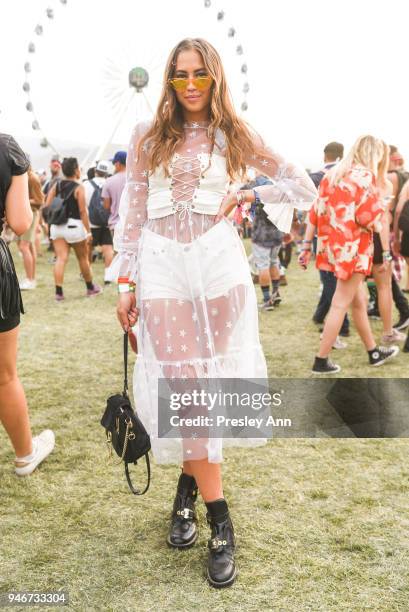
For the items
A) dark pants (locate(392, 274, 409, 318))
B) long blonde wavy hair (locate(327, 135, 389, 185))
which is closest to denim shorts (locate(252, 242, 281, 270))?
dark pants (locate(392, 274, 409, 318))

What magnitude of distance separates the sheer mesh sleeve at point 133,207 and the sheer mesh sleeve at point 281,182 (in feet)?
1.42

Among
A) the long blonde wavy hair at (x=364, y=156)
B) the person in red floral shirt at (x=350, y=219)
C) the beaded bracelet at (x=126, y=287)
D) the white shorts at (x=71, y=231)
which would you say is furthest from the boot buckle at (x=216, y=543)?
the white shorts at (x=71, y=231)

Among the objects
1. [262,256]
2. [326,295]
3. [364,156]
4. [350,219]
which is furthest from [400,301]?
[364,156]

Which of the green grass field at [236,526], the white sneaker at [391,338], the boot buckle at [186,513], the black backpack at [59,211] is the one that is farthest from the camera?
the black backpack at [59,211]

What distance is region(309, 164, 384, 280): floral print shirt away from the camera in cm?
403

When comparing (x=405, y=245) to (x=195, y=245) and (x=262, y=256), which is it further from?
(x=195, y=245)

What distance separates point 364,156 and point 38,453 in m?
2.97

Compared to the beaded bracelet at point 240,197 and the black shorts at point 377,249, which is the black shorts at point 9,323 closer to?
the beaded bracelet at point 240,197

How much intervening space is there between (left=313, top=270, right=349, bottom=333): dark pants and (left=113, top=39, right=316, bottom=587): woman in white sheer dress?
3.13 metres

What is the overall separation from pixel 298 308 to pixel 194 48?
4.95m

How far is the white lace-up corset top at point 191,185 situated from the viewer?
2.13 meters

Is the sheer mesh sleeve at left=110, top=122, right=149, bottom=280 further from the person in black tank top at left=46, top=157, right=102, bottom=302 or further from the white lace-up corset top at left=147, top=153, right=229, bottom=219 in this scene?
the person in black tank top at left=46, top=157, right=102, bottom=302

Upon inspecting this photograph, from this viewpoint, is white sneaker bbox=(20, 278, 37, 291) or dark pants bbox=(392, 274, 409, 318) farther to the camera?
white sneaker bbox=(20, 278, 37, 291)

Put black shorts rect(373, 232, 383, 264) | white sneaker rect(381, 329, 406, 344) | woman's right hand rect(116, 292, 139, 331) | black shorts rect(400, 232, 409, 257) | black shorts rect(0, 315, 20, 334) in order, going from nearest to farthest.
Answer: woman's right hand rect(116, 292, 139, 331) → black shorts rect(0, 315, 20, 334) → black shorts rect(400, 232, 409, 257) → black shorts rect(373, 232, 383, 264) → white sneaker rect(381, 329, 406, 344)
